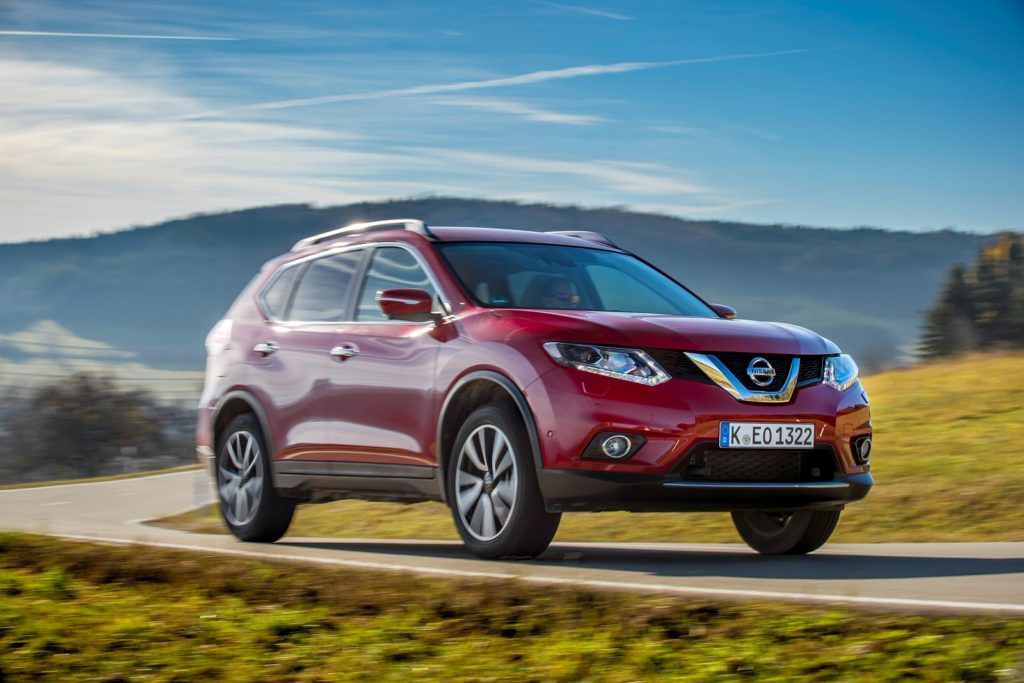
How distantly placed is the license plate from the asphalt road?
0.62m

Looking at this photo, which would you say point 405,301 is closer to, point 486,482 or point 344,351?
point 344,351

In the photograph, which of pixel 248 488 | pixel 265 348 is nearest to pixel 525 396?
pixel 265 348

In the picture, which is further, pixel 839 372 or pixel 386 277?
pixel 386 277

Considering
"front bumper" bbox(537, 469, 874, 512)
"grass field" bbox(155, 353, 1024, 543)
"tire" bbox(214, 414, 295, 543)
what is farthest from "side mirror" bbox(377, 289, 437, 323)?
"grass field" bbox(155, 353, 1024, 543)

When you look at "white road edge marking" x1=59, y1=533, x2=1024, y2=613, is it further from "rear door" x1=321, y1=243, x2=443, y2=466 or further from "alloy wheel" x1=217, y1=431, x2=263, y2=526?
"alloy wheel" x1=217, y1=431, x2=263, y2=526

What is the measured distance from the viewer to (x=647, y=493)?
7.09 meters

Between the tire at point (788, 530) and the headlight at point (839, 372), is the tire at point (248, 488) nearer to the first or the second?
the tire at point (788, 530)

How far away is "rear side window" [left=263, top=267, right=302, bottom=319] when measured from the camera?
9867 mm

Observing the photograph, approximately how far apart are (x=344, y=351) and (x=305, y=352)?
0.57 m

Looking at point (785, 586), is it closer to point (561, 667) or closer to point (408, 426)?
point (561, 667)

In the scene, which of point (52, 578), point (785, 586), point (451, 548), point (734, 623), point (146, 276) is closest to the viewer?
point (734, 623)

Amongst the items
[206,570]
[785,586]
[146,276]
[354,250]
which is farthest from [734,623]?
[146,276]

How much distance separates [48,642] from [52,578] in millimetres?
1573

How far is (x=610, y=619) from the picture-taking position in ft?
17.1
